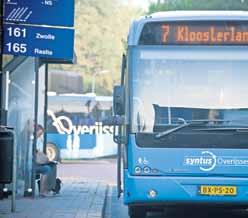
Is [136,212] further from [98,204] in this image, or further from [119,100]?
[119,100]

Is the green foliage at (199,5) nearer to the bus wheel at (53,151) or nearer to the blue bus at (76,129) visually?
the blue bus at (76,129)

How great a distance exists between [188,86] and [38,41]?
2630 mm

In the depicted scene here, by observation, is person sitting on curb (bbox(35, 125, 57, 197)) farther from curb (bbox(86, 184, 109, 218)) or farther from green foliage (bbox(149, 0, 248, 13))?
green foliage (bbox(149, 0, 248, 13))

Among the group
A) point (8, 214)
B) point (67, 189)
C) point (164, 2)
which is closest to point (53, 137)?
point (164, 2)

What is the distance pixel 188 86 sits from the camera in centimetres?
1193

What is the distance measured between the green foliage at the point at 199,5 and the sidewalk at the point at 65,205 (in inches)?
800

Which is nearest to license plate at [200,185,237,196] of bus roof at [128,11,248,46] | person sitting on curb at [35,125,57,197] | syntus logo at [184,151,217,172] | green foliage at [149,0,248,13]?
syntus logo at [184,151,217,172]

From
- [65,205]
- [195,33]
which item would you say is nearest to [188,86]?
[195,33]

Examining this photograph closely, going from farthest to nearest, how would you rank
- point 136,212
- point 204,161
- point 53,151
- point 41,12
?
point 53,151, point 136,212, point 41,12, point 204,161

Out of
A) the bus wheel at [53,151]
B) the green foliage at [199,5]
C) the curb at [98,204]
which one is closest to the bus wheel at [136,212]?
the curb at [98,204]

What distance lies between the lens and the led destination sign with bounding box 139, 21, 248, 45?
39.9 ft

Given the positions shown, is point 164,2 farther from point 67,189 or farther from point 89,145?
point 67,189

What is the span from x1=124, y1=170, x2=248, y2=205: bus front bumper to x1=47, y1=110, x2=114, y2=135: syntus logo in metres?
23.5

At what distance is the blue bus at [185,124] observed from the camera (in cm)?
1184
